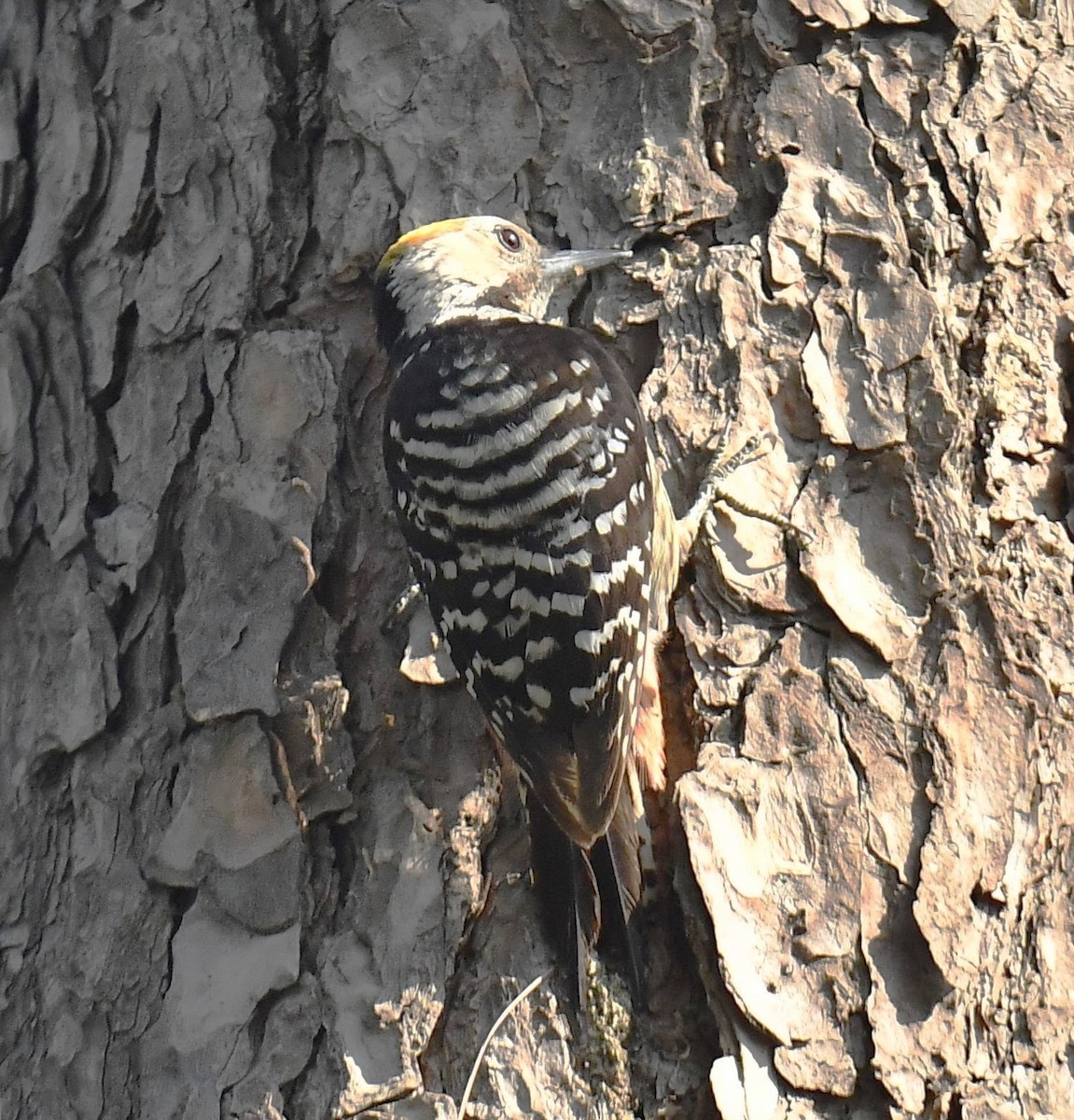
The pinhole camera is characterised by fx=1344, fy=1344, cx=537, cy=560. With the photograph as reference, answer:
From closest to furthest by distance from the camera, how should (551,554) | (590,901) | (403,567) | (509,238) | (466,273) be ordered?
(590,901) → (551,554) → (403,567) → (509,238) → (466,273)

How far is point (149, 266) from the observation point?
112 inches

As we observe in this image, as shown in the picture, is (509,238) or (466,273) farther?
(466,273)

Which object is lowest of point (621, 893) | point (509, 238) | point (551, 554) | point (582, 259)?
point (621, 893)

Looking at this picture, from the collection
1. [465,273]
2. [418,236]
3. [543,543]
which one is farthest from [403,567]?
[465,273]

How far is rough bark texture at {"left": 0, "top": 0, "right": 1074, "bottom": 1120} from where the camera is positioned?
221 centimetres

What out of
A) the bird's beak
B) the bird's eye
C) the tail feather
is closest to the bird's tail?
the tail feather

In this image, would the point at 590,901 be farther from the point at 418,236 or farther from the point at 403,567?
the point at 418,236

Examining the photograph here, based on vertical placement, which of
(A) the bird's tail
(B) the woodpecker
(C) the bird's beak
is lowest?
(A) the bird's tail

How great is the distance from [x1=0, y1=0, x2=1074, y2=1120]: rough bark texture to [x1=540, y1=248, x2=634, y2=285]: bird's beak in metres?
0.04

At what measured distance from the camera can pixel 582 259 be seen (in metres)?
2.71

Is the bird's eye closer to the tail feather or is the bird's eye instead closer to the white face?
the white face

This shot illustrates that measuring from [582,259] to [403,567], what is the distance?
2.36 ft

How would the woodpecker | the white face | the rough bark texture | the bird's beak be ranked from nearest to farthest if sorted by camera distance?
the rough bark texture → the woodpecker → the bird's beak → the white face

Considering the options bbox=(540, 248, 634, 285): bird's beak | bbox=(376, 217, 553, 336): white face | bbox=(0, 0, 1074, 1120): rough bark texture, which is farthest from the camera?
bbox=(376, 217, 553, 336): white face
